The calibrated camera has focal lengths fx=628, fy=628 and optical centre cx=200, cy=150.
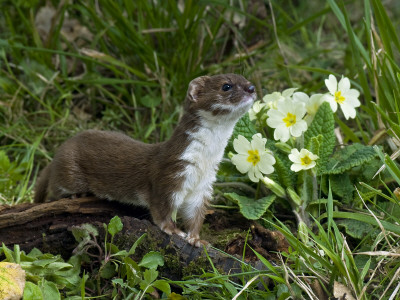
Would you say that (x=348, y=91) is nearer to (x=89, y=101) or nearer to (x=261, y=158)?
(x=261, y=158)

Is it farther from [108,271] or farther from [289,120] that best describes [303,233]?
[108,271]

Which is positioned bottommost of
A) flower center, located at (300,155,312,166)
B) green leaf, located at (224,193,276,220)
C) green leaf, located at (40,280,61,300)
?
green leaf, located at (224,193,276,220)

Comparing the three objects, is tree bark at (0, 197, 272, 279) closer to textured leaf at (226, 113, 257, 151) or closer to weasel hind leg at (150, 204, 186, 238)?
weasel hind leg at (150, 204, 186, 238)

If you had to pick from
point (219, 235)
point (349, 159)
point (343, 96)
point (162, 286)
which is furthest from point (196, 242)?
point (343, 96)

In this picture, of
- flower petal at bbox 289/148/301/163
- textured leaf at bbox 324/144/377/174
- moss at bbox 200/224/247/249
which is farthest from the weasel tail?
textured leaf at bbox 324/144/377/174

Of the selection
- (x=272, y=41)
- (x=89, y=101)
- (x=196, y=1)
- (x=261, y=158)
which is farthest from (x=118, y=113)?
(x=261, y=158)

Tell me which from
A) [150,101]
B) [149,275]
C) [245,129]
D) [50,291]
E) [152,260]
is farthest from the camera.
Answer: [150,101]
